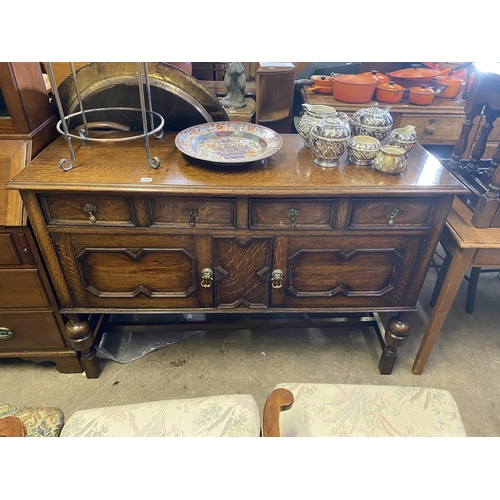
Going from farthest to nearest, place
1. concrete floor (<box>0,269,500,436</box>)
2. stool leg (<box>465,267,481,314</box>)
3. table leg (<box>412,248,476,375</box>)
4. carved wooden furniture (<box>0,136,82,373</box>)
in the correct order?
1. stool leg (<box>465,267,481,314</box>)
2. concrete floor (<box>0,269,500,436</box>)
3. table leg (<box>412,248,476,375</box>)
4. carved wooden furniture (<box>0,136,82,373</box>)

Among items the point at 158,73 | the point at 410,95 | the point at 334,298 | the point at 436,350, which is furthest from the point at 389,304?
the point at 410,95

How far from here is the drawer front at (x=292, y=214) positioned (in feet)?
3.90

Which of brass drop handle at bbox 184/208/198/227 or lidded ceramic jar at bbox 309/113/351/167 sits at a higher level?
lidded ceramic jar at bbox 309/113/351/167

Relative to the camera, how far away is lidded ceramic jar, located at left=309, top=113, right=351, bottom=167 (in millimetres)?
1199

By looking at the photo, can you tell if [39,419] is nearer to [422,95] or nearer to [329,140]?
[329,140]

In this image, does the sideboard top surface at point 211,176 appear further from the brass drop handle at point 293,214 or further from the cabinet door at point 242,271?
the cabinet door at point 242,271

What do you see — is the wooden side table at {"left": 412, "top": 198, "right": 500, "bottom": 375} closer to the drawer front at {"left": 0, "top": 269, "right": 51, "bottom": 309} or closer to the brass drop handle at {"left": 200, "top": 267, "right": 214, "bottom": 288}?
the brass drop handle at {"left": 200, "top": 267, "right": 214, "bottom": 288}

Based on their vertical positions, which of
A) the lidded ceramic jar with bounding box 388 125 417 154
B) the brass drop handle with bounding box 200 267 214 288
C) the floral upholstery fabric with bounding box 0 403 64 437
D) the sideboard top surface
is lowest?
the floral upholstery fabric with bounding box 0 403 64 437

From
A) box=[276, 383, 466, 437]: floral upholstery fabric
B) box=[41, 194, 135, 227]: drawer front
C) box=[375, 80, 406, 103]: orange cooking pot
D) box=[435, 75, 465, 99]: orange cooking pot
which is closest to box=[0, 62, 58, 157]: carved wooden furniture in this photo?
box=[41, 194, 135, 227]: drawer front

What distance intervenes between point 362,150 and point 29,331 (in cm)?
146

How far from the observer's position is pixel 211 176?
1.19m

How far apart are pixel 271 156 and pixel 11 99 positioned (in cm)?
88

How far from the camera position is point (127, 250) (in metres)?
1.27

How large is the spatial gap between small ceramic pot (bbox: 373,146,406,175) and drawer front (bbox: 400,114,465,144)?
1.22 m
